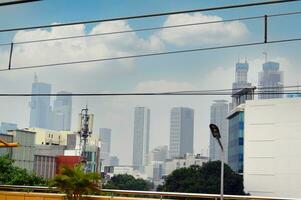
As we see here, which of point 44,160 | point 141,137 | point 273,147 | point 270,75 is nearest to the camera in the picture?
point 273,147

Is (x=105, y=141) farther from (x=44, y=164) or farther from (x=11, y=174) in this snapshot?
(x=11, y=174)

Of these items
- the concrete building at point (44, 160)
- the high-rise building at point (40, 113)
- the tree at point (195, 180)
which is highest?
the high-rise building at point (40, 113)

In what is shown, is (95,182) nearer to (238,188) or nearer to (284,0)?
(284,0)

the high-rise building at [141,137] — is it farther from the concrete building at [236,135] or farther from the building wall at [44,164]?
the concrete building at [236,135]

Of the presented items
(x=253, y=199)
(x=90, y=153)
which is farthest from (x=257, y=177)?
(x=253, y=199)

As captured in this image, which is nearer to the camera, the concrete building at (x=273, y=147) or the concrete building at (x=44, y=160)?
the concrete building at (x=273, y=147)

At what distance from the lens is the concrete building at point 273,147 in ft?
179

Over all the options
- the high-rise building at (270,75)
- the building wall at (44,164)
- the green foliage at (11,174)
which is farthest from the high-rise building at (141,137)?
the green foliage at (11,174)

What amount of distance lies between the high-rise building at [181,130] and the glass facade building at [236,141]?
4701cm

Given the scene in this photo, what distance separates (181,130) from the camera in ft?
438

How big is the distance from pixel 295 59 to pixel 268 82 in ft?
150

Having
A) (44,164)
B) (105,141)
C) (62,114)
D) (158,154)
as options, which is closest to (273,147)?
(44,164)

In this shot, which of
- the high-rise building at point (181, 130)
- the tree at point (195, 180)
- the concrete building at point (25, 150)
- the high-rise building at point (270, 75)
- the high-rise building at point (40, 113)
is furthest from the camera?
the high-rise building at point (40, 113)

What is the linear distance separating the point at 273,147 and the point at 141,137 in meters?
77.0
